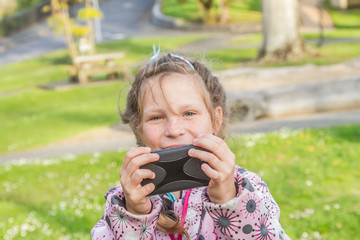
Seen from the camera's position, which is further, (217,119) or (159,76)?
(217,119)

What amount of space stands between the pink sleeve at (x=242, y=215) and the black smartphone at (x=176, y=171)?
10 cm

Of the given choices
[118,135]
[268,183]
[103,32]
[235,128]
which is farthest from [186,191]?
[103,32]

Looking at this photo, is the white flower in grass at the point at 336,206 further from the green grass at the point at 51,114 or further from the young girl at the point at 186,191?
the green grass at the point at 51,114

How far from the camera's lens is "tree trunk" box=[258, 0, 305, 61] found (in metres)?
16.9

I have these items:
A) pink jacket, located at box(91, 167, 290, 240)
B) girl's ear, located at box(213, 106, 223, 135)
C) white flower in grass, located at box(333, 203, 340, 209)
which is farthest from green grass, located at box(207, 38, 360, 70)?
pink jacket, located at box(91, 167, 290, 240)

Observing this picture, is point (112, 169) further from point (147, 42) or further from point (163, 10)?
point (163, 10)

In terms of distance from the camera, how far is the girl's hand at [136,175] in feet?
6.53

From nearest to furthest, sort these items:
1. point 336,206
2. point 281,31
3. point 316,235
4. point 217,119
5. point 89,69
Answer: point 217,119, point 316,235, point 336,206, point 281,31, point 89,69

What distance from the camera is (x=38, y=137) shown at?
11508 millimetres

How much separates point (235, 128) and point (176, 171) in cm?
682

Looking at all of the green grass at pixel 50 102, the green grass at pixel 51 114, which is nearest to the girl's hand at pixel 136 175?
the green grass at pixel 50 102

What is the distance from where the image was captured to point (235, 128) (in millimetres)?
8812

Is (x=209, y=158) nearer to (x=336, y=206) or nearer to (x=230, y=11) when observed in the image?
(x=336, y=206)

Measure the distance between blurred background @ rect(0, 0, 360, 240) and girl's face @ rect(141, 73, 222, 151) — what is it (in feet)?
1.57
